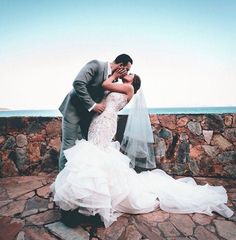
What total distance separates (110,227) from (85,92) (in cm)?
153

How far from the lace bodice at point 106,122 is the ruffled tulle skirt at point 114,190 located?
0.11 m

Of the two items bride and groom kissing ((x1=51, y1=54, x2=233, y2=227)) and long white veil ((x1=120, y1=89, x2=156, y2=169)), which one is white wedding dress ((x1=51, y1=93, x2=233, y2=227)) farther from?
long white veil ((x1=120, y1=89, x2=156, y2=169))

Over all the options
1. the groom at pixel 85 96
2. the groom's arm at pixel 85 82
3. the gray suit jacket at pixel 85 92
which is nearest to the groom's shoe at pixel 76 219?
the groom at pixel 85 96

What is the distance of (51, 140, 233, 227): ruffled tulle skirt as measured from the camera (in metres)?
2.28

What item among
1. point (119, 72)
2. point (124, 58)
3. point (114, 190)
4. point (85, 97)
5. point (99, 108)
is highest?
point (124, 58)

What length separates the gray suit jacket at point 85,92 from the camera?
8.66 ft

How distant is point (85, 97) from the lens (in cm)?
264

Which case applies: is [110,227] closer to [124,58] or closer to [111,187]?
[111,187]

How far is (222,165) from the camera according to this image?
4227 mm

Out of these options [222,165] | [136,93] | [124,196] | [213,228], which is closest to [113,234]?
[124,196]

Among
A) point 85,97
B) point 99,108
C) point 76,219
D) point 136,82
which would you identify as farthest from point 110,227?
point 136,82

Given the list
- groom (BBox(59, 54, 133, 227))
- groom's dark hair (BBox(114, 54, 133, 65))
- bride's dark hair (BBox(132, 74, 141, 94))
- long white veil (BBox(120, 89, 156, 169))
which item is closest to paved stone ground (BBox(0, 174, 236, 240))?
groom (BBox(59, 54, 133, 227))

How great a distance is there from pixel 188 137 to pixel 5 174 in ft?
11.3

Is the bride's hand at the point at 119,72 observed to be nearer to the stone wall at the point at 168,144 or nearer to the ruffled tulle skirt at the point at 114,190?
the ruffled tulle skirt at the point at 114,190
